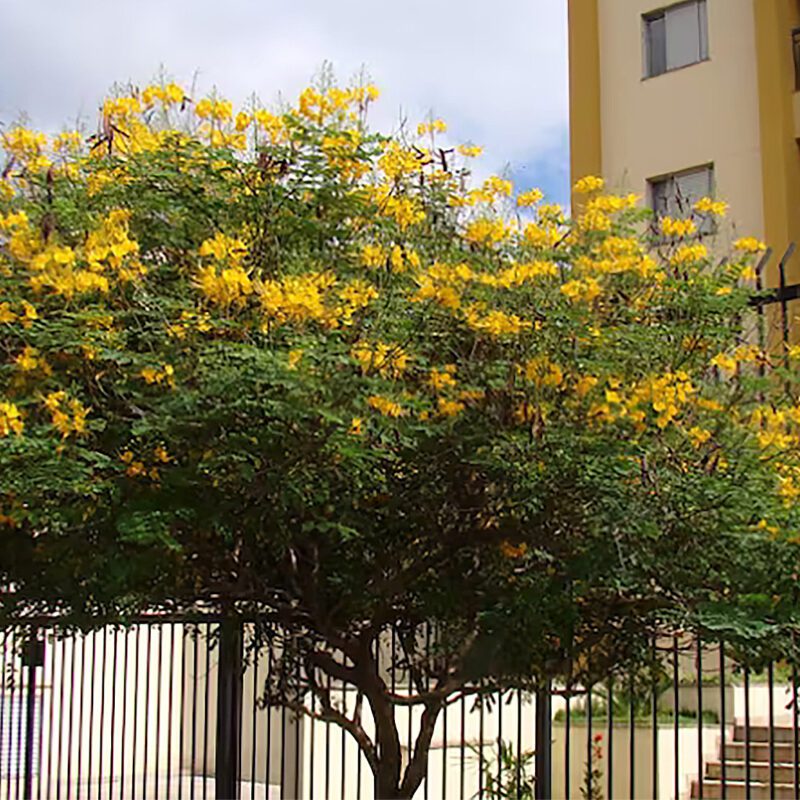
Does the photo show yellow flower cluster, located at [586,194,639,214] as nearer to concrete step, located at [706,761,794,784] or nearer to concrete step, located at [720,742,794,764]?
concrete step, located at [706,761,794,784]

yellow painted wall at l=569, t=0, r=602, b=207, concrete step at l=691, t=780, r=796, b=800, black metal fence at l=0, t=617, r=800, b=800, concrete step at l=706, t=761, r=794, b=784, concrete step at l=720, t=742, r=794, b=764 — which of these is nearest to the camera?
black metal fence at l=0, t=617, r=800, b=800

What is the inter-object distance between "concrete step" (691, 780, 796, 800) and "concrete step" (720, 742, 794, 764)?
186mm

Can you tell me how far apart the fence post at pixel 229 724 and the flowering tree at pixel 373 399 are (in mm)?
950

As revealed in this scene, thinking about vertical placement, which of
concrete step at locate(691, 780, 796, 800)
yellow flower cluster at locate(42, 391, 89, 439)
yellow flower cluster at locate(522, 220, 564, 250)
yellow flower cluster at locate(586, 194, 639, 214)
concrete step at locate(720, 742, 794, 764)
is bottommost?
concrete step at locate(691, 780, 796, 800)

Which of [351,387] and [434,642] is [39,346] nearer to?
[351,387]

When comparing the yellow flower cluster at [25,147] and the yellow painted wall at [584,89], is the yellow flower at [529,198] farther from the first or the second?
the yellow painted wall at [584,89]

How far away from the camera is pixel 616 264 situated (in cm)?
551

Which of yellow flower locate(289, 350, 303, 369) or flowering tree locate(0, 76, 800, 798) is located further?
flowering tree locate(0, 76, 800, 798)

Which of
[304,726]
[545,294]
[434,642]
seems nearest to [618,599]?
[434,642]

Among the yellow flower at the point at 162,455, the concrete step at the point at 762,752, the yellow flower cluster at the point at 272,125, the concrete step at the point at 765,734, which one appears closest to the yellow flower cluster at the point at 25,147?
the yellow flower cluster at the point at 272,125

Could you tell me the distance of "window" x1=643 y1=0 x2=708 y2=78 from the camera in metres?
18.1

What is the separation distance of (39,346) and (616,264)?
222 centimetres

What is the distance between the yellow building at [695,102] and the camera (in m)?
16.9

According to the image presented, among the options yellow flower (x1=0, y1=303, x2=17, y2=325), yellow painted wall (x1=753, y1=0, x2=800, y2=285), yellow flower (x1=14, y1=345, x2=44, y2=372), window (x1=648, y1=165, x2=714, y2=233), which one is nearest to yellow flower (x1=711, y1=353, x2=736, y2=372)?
yellow flower (x1=14, y1=345, x2=44, y2=372)
